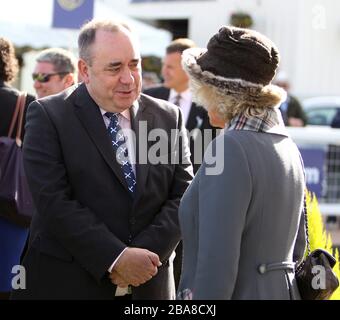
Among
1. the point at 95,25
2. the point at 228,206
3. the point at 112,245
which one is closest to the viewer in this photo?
the point at 228,206

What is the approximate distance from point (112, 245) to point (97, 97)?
0.70 metres

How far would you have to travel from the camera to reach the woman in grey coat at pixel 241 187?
2.62 meters

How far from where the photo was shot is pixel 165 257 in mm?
3350

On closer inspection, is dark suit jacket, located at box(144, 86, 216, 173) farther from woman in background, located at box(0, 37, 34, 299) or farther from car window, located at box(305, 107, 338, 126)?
car window, located at box(305, 107, 338, 126)

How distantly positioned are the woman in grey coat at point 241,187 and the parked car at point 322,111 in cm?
1070

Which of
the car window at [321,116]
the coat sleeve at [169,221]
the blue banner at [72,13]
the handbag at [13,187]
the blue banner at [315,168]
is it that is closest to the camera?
the coat sleeve at [169,221]

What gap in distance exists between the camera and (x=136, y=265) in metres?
3.12

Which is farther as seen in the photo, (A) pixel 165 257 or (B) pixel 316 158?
(B) pixel 316 158

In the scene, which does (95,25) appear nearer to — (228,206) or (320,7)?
(228,206)

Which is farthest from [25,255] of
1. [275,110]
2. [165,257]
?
[275,110]

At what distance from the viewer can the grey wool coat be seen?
103 inches

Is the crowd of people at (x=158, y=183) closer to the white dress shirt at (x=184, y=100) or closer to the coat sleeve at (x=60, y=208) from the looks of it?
the coat sleeve at (x=60, y=208)

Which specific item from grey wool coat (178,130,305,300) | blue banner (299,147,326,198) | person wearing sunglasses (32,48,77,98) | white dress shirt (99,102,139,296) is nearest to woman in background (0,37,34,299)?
person wearing sunglasses (32,48,77,98)

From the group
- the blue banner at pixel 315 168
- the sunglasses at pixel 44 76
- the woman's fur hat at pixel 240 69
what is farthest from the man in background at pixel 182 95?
the blue banner at pixel 315 168
